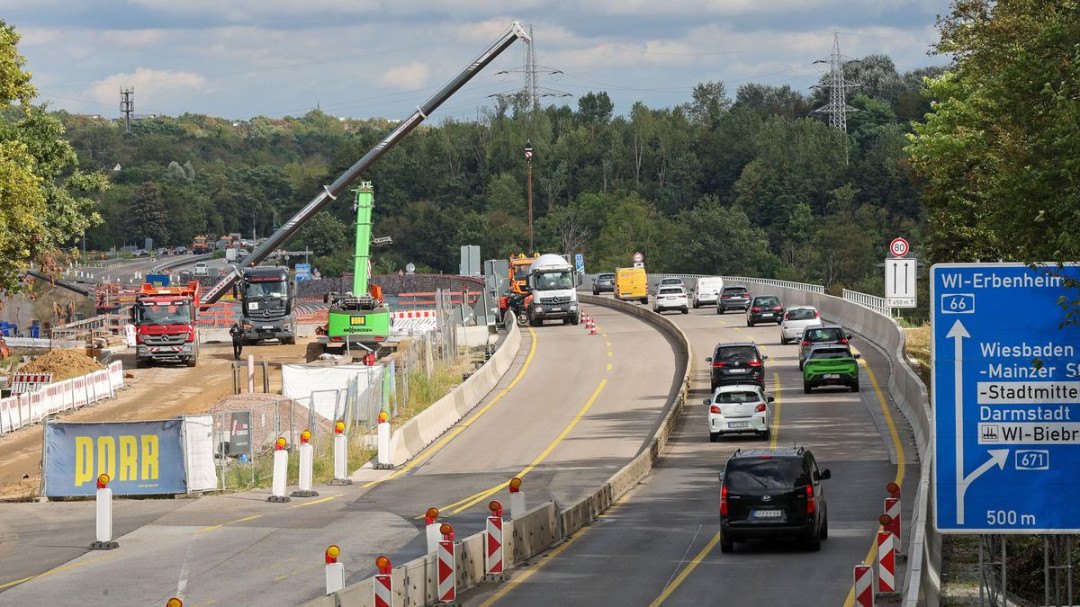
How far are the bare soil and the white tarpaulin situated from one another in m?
3.63

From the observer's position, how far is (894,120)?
193 m

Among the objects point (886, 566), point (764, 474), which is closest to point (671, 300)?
point (764, 474)

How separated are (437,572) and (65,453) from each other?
13552mm

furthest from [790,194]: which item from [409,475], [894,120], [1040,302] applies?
[1040,302]

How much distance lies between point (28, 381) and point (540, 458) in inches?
933

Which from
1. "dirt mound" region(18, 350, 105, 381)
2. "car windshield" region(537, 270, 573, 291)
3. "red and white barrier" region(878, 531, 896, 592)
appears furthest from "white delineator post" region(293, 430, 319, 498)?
"car windshield" region(537, 270, 573, 291)

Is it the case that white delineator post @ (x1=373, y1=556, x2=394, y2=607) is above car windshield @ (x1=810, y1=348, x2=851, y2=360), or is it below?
below

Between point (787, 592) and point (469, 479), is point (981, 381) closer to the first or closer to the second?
point (787, 592)

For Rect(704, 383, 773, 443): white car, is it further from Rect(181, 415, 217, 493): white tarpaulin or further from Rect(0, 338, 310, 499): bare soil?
Result: Rect(0, 338, 310, 499): bare soil

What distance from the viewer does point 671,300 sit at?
258 feet

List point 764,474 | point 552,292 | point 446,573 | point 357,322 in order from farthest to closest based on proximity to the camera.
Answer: point 552,292 < point 357,322 < point 764,474 < point 446,573

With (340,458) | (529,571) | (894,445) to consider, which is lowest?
(529,571)

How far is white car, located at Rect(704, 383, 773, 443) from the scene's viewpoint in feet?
127

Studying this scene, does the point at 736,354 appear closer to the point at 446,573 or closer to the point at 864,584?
the point at 446,573
